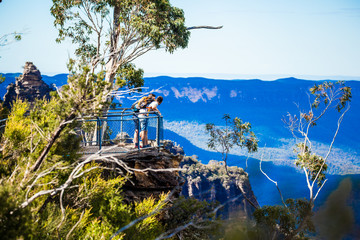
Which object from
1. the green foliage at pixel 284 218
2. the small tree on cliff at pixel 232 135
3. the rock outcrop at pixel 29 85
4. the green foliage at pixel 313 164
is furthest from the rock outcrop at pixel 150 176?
the rock outcrop at pixel 29 85

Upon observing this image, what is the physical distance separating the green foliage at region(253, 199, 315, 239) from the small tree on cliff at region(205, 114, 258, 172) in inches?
241

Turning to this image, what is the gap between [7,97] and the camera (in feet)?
136

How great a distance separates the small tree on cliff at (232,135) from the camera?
888 inches

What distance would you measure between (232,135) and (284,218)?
8.43 meters

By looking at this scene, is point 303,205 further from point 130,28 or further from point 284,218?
point 130,28

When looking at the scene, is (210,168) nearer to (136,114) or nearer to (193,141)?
(136,114)

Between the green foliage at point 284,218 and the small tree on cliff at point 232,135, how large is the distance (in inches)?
241

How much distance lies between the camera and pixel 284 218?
16.5m

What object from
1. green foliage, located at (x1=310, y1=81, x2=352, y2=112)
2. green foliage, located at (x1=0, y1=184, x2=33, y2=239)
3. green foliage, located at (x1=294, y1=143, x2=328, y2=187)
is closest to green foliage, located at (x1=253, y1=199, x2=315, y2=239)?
green foliage, located at (x1=294, y1=143, x2=328, y2=187)

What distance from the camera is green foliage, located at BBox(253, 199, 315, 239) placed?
645 inches

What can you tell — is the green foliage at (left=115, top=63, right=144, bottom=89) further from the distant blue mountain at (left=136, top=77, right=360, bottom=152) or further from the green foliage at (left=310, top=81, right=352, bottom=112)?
the distant blue mountain at (left=136, top=77, right=360, bottom=152)

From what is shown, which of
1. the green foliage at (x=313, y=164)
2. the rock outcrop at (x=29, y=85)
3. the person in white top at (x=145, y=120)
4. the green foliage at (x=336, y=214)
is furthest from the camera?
the rock outcrop at (x=29, y=85)

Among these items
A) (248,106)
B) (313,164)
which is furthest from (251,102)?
(313,164)

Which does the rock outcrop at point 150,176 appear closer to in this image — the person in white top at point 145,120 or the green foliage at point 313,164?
the person in white top at point 145,120
